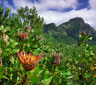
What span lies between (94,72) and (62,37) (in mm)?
191034

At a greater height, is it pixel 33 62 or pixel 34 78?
pixel 33 62

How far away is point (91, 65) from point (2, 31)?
6.52 ft

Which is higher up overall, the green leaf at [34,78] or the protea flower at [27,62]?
the protea flower at [27,62]

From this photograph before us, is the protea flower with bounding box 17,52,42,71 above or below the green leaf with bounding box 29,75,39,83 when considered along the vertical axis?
above

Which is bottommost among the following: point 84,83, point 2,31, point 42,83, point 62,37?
Result: point 84,83

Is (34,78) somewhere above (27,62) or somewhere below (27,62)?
below

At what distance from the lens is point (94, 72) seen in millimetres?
2938

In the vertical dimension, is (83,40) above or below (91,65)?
above

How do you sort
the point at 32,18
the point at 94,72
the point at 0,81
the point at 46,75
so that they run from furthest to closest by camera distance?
1. the point at 32,18
2. the point at 94,72
3. the point at 0,81
4. the point at 46,75

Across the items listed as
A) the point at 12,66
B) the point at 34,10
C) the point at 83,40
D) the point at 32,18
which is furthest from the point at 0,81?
the point at 34,10

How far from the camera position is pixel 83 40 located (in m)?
3.05

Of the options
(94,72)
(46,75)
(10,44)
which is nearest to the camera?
(46,75)

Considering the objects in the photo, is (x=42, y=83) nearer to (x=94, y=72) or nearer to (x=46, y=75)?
(x=46, y=75)

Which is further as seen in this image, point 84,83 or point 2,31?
point 84,83
